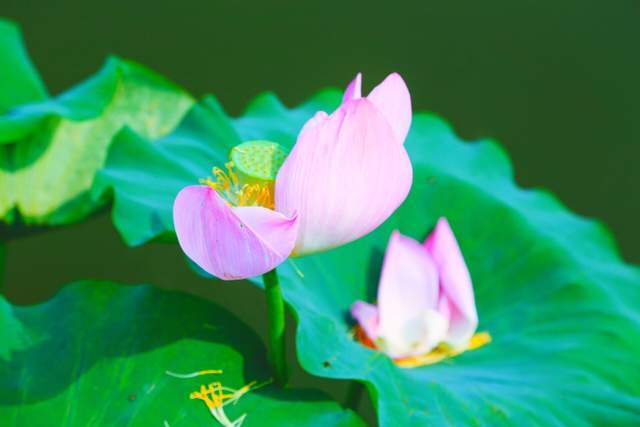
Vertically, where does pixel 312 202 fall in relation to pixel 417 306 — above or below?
above

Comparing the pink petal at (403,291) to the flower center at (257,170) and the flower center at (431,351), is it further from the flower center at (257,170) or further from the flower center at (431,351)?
the flower center at (257,170)

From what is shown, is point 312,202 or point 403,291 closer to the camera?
point 312,202

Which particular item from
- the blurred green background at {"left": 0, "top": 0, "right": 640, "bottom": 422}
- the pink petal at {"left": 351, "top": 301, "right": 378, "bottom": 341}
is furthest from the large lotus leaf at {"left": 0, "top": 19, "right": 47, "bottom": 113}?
the blurred green background at {"left": 0, "top": 0, "right": 640, "bottom": 422}

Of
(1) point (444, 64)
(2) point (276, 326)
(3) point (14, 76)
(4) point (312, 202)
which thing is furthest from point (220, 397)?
(1) point (444, 64)

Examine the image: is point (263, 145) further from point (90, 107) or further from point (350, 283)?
point (90, 107)

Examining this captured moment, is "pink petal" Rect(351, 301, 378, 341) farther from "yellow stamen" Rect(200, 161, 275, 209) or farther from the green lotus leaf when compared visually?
"yellow stamen" Rect(200, 161, 275, 209)

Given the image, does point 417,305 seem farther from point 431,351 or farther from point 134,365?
point 134,365
